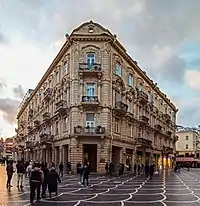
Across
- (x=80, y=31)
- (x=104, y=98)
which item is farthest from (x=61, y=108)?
(x=80, y=31)

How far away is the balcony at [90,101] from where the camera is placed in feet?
158

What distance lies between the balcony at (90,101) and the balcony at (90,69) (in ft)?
9.50

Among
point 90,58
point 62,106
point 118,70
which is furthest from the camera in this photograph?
point 118,70

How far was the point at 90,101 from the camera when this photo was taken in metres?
48.2

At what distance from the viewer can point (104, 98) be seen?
4859 cm

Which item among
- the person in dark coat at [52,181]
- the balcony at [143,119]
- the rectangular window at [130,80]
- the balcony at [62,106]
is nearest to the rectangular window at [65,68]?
the balcony at [62,106]

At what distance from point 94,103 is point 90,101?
603 millimetres

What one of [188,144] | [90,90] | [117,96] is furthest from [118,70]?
[188,144]

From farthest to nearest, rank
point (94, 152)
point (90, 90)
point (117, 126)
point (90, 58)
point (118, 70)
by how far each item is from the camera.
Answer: point (118, 70)
point (117, 126)
point (90, 58)
point (94, 152)
point (90, 90)

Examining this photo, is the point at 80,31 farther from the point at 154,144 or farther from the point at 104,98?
the point at 154,144

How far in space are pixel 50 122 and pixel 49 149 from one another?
425 cm

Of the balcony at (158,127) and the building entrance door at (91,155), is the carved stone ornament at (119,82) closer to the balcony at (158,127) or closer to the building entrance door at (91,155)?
the building entrance door at (91,155)

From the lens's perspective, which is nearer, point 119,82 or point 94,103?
point 94,103

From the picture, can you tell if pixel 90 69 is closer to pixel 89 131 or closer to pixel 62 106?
pixel 62 106
